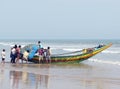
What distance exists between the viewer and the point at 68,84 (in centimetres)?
1352

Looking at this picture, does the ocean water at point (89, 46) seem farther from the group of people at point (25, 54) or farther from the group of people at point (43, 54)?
the group of people at point (43, 54)

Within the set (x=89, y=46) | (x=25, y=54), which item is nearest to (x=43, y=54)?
(x=25, y=54)

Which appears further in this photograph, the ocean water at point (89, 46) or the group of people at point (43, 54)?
the ocean water at point (89, 46)

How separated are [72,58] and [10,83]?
1341 cm

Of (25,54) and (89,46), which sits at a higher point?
(25,54)

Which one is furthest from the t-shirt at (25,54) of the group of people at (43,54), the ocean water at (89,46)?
the ocean water at (89,46)

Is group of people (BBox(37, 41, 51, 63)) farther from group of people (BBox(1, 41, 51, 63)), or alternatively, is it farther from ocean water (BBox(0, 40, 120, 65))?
ocean water (BBox(0, 40, 120, 65))

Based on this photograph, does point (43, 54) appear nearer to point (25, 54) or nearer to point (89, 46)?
point (25, 54)

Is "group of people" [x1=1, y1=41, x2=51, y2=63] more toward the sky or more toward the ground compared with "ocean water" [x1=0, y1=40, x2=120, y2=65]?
more toward the sky

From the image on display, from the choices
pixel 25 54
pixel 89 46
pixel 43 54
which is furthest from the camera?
pixel 89 46

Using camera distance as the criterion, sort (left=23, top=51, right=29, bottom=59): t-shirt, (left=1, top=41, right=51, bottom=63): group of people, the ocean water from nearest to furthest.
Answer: (left=1, top=41, right=51, bottom=63): group of people → (left=23, top=51, right=29, bottom=59): t-shirt → the ocean water

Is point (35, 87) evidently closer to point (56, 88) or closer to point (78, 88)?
point (56, 88)

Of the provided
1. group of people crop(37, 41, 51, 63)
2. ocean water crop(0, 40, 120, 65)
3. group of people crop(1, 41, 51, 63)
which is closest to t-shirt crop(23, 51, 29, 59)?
group of people crop(1, 41, 51, 63)

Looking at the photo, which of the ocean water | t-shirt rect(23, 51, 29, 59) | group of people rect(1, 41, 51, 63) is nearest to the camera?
group of people rect(1, 41, 51, 63)
